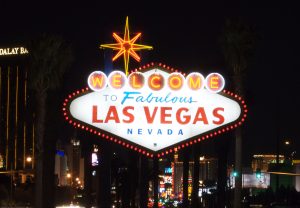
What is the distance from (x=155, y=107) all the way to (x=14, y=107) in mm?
128949

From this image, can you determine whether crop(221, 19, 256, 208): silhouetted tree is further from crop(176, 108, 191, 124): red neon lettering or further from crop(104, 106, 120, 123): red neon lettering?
crop(104, 106, 120, 123): red neon lettering

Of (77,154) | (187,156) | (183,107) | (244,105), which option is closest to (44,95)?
(183,107)

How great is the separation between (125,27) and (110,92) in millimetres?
3340

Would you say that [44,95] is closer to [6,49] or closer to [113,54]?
[113,54]

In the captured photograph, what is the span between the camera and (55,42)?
30953 mm

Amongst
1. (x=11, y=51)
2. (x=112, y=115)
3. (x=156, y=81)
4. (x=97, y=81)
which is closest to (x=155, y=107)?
(x=156, y=81)

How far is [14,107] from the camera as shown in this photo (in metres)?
152

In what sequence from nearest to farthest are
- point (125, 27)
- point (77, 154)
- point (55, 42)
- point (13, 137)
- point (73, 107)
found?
1. point (73, 107)
2. point (125, 27)
3. point (55, 42)
4. point (13, 137)
5. point (77, 154)

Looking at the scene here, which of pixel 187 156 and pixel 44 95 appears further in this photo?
pixel 187 156

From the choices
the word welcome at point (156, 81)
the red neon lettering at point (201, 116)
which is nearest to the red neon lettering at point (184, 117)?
the red neon lettering at point (201, 116)

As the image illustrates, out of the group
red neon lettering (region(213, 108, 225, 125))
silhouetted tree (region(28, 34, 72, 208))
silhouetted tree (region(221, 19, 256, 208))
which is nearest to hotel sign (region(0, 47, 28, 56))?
silhouetted tree (region(28, 34, 72, 208))

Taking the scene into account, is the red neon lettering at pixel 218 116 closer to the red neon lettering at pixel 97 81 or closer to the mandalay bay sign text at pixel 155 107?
the mandalay bay sign text at pixel 155 107

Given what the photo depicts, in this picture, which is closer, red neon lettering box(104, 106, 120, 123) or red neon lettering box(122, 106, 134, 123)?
red neon lettering box(104, 106, 120, 123)

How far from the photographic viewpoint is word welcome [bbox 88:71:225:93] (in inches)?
1039
